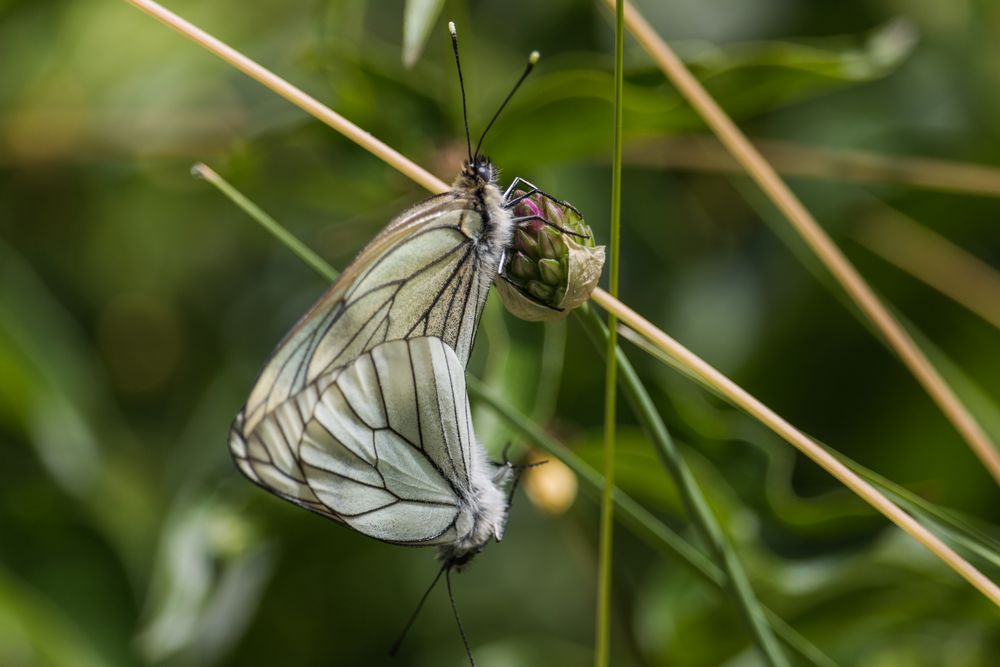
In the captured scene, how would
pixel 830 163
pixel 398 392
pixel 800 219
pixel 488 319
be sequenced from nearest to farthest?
pixel 398 392, pixel 800 219, pixel 488 319, pixel 830 163

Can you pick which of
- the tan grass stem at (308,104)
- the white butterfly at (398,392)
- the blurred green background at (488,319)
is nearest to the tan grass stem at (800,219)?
the blurred green background at (488,319)

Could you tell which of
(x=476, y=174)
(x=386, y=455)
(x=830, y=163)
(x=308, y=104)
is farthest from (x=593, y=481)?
(x=830, y=163)

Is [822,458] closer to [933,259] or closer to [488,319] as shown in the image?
[488,319]

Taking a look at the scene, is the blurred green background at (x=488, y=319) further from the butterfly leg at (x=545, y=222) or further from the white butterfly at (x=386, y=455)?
the butterfly leg at (x=545, y=222)

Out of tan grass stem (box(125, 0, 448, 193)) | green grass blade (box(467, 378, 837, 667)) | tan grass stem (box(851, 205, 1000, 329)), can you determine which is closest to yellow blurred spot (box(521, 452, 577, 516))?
green grass blade (box(467, 378, 837, 667))

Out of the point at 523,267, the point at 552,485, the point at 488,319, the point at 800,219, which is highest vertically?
the point at 800,219

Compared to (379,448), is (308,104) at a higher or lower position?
higher

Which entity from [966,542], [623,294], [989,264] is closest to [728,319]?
[623,294]
